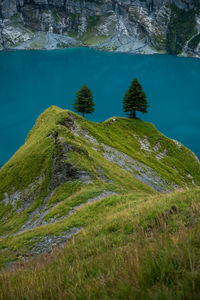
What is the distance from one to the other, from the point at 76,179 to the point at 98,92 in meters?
106

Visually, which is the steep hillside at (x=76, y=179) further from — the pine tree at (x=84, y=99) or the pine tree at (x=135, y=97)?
the pine tree at (x=84, y=99)

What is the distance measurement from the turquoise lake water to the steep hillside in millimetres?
30730

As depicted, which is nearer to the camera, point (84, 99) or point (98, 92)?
Result: point (84, 99)

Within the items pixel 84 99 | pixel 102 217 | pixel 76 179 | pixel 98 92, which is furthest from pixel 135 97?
pixel 98 92

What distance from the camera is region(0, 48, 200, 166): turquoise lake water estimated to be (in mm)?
80000

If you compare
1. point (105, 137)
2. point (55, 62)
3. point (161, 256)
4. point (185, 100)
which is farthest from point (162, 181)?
point (55, 62)

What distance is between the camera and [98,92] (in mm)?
119188

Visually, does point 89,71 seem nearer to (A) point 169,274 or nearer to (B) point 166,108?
(B) point 166,108

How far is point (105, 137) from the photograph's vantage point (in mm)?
38938

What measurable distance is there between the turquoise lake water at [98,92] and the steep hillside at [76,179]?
30730 millimetres

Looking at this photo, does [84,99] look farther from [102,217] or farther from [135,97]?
[102,217]

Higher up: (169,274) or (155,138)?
(155,138)

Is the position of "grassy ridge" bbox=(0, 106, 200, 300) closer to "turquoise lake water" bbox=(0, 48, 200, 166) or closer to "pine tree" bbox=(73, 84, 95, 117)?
"pine tree" bbox=(73, 84, 95, 117)

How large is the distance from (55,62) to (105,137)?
182235 mm
